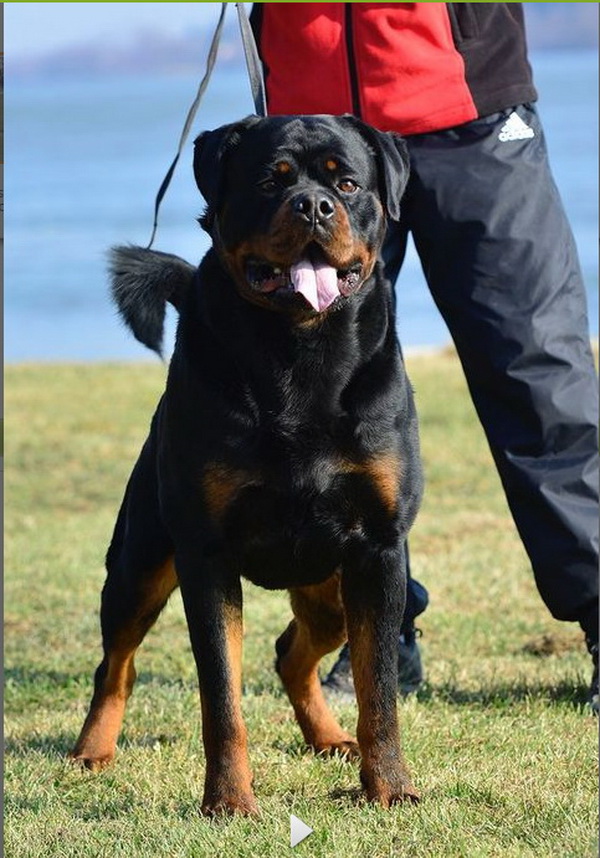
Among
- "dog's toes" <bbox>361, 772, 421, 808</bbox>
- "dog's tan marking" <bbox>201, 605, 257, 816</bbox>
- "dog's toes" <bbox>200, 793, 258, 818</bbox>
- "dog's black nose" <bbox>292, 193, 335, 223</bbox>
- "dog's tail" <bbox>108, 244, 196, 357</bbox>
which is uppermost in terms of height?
"dog's black nose" <bbox>292, 193, 335, 223</bbox>

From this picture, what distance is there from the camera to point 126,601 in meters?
3.93

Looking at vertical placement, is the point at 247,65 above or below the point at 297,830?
above

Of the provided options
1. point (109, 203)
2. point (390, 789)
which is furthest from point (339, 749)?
point (109, 203)

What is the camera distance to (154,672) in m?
5.38

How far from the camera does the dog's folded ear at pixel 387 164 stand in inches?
141

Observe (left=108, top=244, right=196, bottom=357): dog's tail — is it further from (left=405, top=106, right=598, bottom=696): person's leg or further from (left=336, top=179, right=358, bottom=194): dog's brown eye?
(left=405, top=106, right=598, bottom=696): person's leg

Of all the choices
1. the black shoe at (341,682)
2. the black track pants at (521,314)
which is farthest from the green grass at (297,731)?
the black track pants at (521,314)

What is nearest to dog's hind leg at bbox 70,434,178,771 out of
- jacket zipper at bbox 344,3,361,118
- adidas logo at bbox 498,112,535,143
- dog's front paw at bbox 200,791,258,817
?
dog's front paw at bbox 200,791,258,817

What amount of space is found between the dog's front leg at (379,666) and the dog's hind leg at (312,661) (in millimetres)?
418

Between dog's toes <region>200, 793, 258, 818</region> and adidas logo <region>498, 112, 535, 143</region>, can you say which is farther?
adidas logo <region>498, 112, 535, 143</region>

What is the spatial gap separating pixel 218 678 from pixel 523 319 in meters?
1.57

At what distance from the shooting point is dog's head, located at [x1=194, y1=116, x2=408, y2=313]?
3.33m

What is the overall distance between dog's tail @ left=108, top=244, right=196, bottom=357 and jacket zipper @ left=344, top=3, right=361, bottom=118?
0.75 m

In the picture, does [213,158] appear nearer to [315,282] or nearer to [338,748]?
[315,282]
